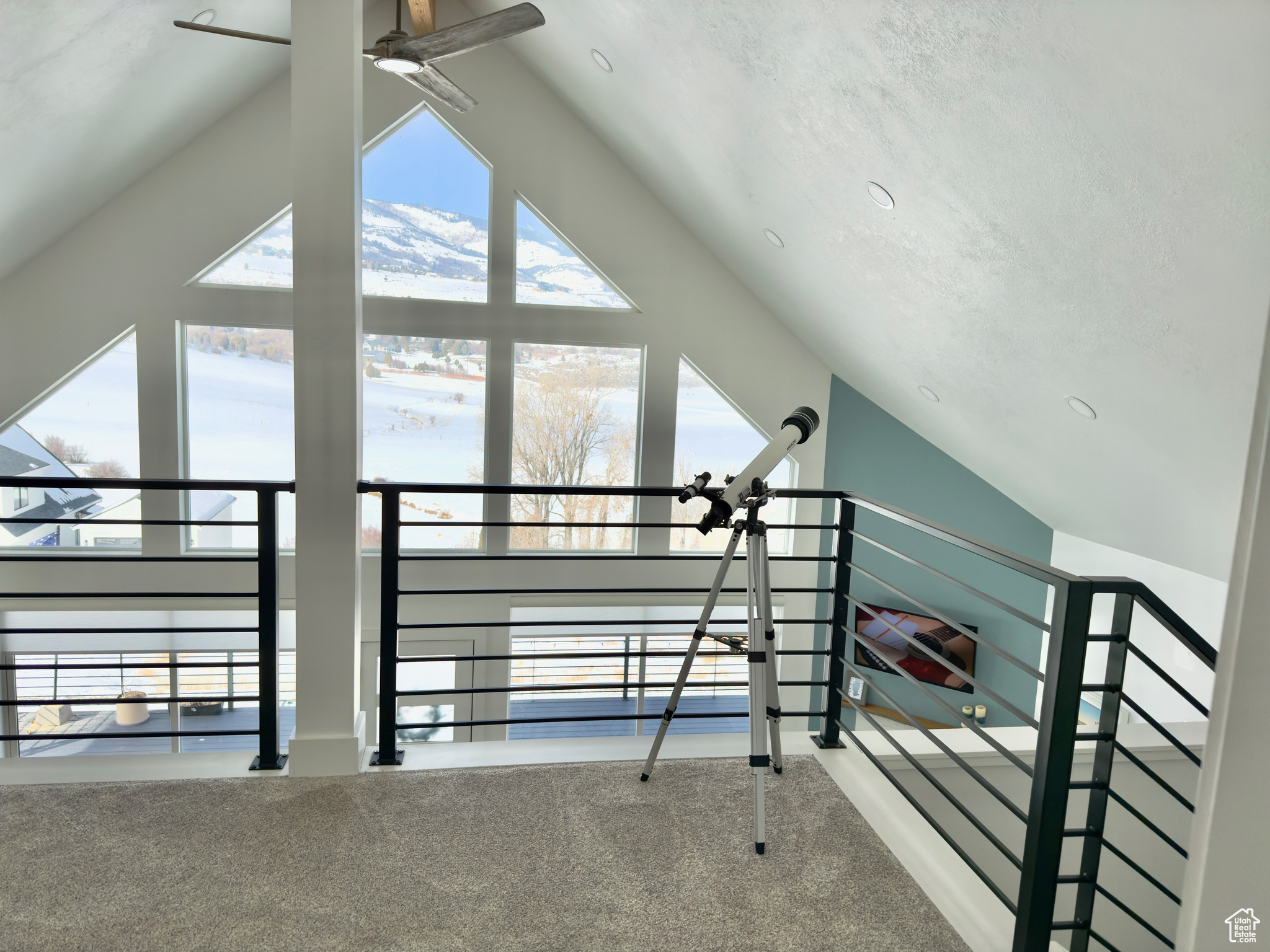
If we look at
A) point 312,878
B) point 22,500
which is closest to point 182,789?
point 312,878

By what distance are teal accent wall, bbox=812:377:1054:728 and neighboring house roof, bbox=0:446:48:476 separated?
5.35 meters

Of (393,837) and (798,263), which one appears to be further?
(798,263)

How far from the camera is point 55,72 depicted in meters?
3.24

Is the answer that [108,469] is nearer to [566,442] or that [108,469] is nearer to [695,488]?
[566,442]

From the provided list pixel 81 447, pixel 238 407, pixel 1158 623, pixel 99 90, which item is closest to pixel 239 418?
pixel 238 407

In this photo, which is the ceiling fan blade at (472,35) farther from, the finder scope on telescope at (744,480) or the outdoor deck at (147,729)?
the outdoor deck at (147,729)

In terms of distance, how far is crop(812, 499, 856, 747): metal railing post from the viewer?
7.81 feet

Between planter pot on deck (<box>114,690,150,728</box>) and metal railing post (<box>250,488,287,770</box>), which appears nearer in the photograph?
metal railing post (<box>250,488,287,770</box>)

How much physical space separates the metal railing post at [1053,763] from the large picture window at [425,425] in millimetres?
4539

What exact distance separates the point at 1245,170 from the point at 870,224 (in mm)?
1581

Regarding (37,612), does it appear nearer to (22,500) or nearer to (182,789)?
(22,500)

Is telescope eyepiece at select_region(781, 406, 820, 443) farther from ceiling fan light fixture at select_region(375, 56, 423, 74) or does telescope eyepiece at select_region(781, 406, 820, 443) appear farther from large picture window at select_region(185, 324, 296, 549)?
large picture window at select_region(185, 324, 296, 549)

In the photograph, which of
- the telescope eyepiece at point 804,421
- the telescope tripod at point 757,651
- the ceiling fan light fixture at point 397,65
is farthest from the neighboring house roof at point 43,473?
the telescope eyepiece at point 804,421

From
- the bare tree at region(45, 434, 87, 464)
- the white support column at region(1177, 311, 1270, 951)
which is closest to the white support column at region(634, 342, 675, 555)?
the bare tree at region(45, 434, 87, 464)
